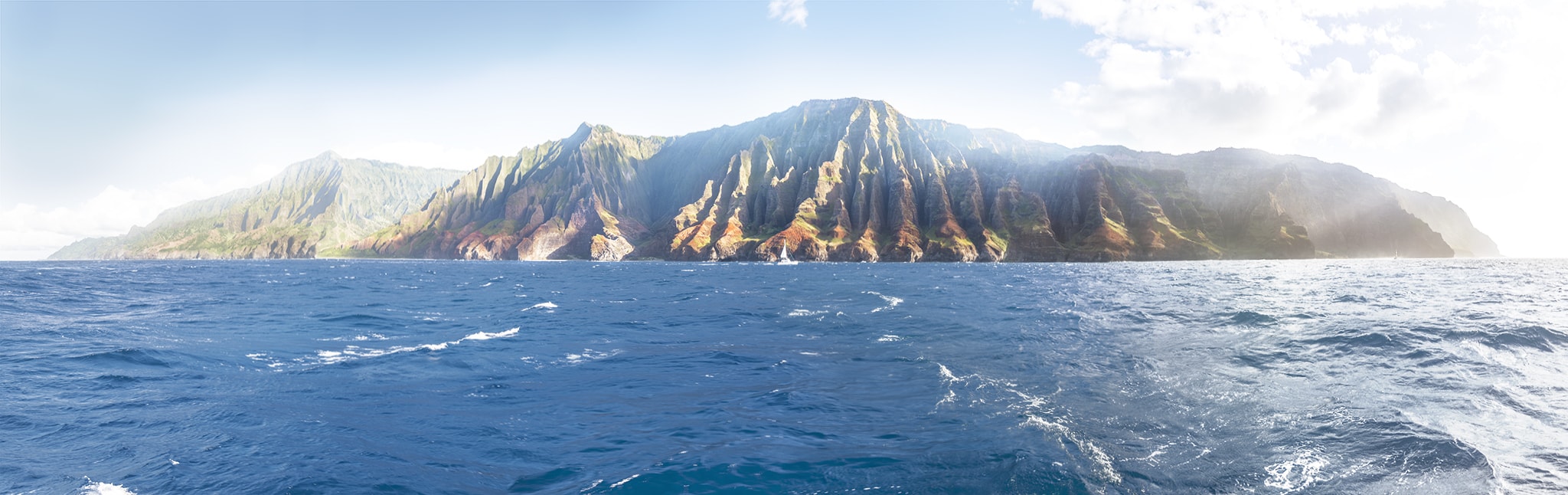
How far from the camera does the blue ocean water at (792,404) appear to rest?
47.2 ft

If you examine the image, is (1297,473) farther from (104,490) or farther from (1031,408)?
(104,490)

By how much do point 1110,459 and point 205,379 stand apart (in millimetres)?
31178

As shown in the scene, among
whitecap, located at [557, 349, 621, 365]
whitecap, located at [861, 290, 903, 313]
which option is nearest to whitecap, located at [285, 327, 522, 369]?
whitecap, located at [557, 349, 621, 365]

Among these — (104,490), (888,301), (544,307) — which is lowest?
(544,307)

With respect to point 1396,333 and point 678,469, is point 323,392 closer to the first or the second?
point 678,469

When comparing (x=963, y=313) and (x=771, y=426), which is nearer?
(x=771, y=426)

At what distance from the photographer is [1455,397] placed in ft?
67.4

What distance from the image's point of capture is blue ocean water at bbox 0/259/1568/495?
1440 cm

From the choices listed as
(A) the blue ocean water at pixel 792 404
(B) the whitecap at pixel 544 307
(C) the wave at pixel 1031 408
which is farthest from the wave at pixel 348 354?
(C) the wave at pixel 1031 408

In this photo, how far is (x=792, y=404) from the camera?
21.2 meters

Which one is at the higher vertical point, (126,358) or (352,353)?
(126,358)

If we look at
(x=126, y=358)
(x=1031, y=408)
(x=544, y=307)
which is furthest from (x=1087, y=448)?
(x=544, y=307)

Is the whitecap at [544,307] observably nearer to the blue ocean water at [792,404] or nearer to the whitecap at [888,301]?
the blue ocean water at [792,404]

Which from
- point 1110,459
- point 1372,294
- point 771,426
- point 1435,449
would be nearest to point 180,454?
point 771,426
